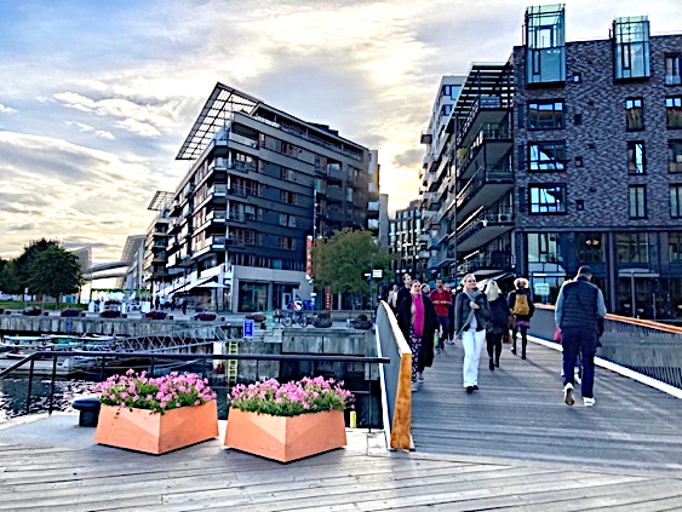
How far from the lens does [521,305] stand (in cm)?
1280

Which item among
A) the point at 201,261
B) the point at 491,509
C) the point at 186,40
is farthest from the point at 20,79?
the point at 201,261

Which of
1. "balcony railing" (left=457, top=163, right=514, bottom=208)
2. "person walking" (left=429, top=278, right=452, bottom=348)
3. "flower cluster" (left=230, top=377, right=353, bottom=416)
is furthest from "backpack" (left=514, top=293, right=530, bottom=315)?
"balcony railing" (left=457, top=163, right=514, bottom=208)

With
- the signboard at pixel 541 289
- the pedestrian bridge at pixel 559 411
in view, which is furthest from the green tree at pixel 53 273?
the pedestrian bridge at pixel 559 411

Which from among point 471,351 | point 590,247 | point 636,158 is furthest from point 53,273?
point 471,351

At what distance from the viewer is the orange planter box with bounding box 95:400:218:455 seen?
5955 millimetres

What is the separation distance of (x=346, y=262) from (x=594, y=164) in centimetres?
2206

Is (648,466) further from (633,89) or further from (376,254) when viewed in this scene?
(376,254)

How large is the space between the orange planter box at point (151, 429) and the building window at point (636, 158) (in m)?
38.6

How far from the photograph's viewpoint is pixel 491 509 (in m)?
4.43

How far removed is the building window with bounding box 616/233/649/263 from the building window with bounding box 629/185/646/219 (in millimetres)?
1321

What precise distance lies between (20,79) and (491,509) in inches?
572

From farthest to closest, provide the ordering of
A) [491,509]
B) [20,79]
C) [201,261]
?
[201,261] → [20,79] → [491,509]

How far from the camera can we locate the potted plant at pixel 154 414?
5988 millimetres

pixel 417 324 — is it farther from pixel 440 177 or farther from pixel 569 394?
pixel 440 177
